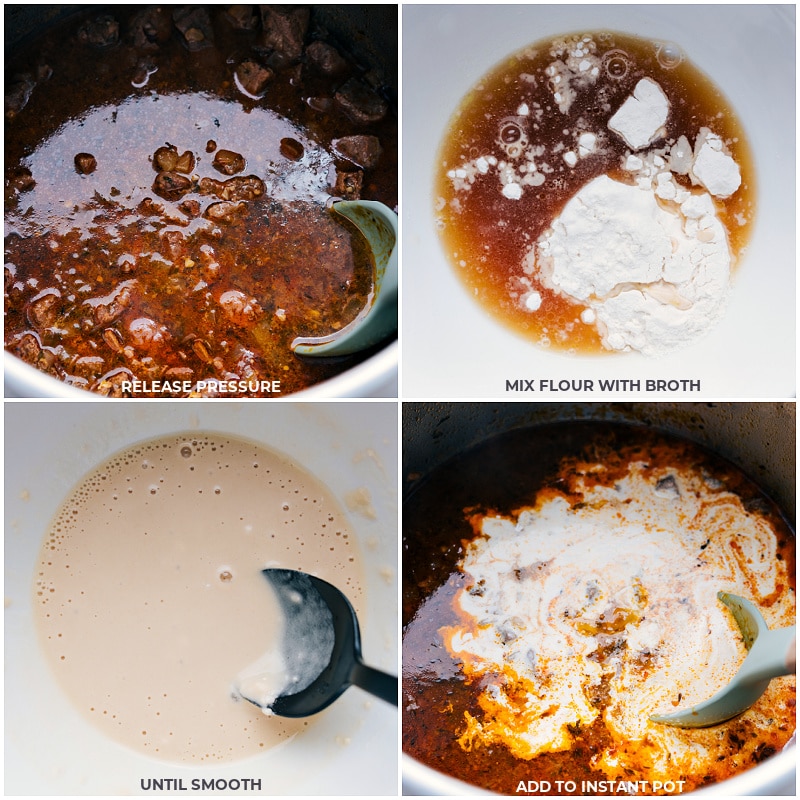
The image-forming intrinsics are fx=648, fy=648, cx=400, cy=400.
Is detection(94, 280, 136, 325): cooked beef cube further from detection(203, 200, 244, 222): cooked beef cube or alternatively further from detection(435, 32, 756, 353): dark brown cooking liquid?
detection(435, 32, 756, 353): dark brown cooking liquid

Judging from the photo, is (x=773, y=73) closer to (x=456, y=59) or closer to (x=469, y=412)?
(x=456, y=59)

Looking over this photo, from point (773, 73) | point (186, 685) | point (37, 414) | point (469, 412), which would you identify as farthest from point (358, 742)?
point (773, 73)

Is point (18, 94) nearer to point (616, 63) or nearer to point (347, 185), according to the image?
point (347, 185)

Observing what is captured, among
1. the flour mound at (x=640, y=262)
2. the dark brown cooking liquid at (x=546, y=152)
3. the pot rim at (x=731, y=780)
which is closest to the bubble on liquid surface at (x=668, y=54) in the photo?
the dark brown cooking liquid at (x=546, y=152)

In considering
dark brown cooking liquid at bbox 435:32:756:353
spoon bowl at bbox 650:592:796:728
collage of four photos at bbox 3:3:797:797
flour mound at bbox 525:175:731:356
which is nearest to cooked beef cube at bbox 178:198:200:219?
collage of four photos at bbox 3:3:797:797

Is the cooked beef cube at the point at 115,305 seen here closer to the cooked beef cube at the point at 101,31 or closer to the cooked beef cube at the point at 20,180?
the cooked beef cube at the point at 20,180

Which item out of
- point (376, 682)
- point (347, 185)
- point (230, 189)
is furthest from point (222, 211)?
point (376, 682)
